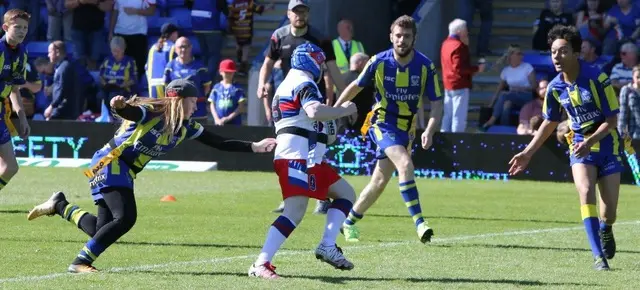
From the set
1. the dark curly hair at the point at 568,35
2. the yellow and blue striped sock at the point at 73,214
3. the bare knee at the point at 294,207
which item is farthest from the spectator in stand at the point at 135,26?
the bare knee at the point at 294,207

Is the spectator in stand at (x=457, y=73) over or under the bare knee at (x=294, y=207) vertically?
under

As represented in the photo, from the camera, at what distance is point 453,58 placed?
2175 centimetres

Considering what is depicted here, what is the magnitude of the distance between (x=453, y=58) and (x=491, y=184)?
2.42 meters

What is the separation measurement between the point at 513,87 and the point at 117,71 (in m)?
6.74

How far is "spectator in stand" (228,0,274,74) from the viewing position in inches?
969

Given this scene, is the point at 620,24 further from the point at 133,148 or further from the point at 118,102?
the point at 118,102

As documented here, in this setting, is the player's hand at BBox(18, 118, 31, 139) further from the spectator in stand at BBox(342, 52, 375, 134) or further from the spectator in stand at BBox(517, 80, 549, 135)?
the spectator in stand at BBox(517, 80, 549, 135)

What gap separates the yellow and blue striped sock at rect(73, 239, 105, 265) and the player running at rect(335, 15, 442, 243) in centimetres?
330

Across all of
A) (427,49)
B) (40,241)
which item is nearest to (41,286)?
(40,241)

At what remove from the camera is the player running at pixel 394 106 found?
12680 mm

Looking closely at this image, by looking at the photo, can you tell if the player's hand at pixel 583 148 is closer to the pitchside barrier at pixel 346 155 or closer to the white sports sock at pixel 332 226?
the white sports sock at pixel 332 226

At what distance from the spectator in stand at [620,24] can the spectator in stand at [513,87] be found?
59.9 inches

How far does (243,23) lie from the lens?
24.8 m

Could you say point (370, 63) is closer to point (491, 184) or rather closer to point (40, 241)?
A: point (40, 241)
